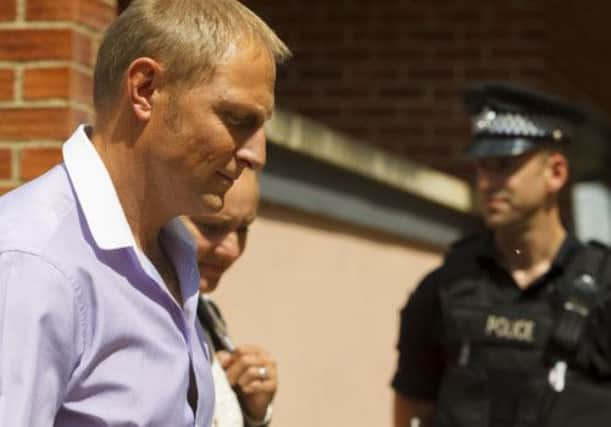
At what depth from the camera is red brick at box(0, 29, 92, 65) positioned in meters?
3.87

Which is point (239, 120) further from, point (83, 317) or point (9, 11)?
point (9, 11)

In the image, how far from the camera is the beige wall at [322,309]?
17.8ft

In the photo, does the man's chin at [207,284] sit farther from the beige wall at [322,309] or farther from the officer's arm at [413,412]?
the officer's arm at [413,412]

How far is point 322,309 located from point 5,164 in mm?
2452

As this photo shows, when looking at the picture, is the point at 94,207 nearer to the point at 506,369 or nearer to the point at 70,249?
the point at 70,249

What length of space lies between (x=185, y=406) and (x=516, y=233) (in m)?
3.03

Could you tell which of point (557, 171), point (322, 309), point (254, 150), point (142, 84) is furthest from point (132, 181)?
point (322, 309)

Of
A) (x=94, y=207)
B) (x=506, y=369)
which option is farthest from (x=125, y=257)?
(x=506, y=369)

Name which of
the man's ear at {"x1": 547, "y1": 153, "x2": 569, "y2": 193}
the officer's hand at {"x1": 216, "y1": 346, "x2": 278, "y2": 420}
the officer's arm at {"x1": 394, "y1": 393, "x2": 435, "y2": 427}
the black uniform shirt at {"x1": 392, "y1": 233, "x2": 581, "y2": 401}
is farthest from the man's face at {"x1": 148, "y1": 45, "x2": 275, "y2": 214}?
the man's ear at {"x1": 547, "y1": 153, "x2": 569, "y2": 193}

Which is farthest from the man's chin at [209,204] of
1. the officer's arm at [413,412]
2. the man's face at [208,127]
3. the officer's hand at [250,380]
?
the officer's arm at [413,412]

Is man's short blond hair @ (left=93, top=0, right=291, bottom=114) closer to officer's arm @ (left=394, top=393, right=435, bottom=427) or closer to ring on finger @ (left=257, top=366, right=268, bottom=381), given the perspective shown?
ring on finger @ (left=257, top=366, right=268, bottom=381)

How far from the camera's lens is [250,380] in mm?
3400

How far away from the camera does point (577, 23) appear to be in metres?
9.82

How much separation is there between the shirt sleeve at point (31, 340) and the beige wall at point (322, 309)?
2.84 metres
